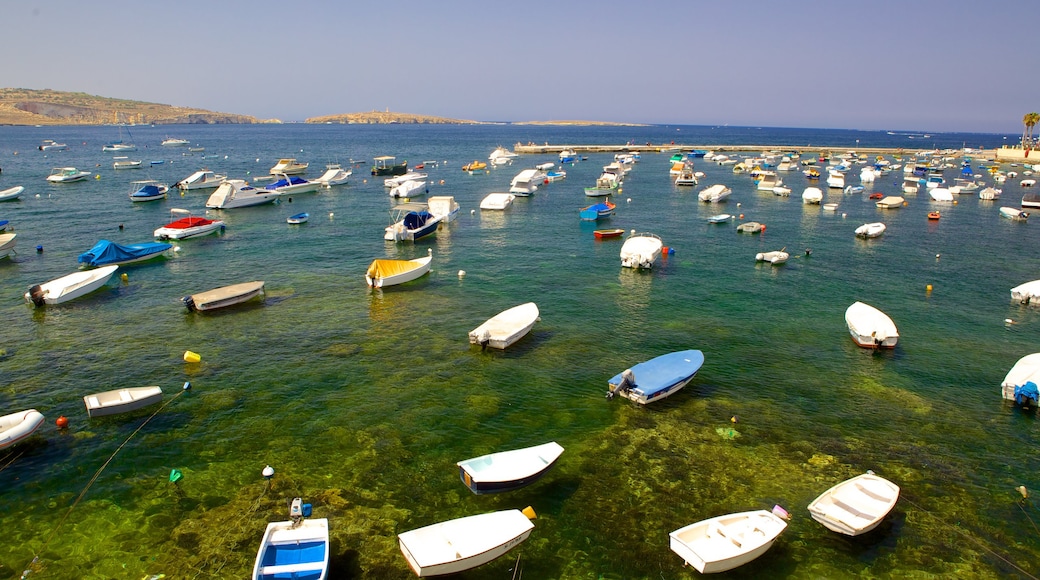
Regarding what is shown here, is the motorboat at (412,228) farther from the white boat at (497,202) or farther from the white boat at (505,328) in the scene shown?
the white boat at (505,328)

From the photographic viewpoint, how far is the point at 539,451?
2023 centimetres

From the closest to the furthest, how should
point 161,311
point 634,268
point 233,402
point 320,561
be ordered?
point 320,561
point 233,402
point 161,311
point 634,268

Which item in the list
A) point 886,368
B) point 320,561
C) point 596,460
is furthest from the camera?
point 886,368

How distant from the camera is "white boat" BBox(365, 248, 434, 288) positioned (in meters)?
39.9

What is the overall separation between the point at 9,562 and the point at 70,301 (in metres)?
26.5

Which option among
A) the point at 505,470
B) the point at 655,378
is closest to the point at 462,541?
the point at 505,470

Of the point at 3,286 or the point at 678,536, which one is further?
the point at 3,286

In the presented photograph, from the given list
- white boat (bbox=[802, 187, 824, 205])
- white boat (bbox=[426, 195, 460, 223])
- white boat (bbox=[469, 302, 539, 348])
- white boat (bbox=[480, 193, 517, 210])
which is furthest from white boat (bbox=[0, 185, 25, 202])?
white boat (bbox=[802, 187, 824, 205])

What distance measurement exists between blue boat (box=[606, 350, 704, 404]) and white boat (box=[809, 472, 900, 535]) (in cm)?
800

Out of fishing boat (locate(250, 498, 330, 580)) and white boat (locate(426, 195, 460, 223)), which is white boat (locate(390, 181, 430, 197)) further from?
fishing boat (locate(250, 498, 330, 580))

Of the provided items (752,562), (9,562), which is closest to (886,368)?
(752,562)

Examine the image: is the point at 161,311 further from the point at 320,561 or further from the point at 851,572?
the point at 851,572

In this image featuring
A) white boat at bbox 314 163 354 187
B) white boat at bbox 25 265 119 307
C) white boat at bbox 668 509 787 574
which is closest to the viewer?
white boat at bbox 668 509 787 574

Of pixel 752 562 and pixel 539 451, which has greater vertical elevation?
pixel 539 451
